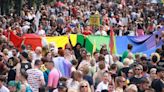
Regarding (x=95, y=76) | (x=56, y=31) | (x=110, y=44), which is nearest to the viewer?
(x=95, y=76)

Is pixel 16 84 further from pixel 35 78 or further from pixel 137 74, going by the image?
pixel 137 74

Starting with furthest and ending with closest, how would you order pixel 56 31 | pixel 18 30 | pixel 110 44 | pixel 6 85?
pixel 56 31
pixel 18 30
pixel 110 44
pixel 6 85

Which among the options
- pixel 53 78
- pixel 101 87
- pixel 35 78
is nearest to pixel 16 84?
pixel 35 78

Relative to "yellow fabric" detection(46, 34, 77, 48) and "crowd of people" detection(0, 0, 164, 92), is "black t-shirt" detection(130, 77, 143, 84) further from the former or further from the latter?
"yellow fabric" detection(46, 34, 77, 48)

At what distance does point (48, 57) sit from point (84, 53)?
1.22 meters

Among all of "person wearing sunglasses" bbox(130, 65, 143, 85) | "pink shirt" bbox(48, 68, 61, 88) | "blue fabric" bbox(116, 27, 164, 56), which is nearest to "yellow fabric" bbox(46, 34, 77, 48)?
"blue fabric" bbox(116, 27, 164, 56)

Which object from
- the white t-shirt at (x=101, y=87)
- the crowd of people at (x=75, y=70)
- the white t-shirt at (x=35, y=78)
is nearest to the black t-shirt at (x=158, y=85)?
the crowd of people at (x=75, y=70)

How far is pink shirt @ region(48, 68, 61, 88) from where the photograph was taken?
1418cm

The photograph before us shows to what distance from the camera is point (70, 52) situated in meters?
16.9

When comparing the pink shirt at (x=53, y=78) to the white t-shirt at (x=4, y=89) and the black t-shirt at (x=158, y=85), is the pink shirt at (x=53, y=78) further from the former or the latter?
the black t-shirt at (x=158, y=85)

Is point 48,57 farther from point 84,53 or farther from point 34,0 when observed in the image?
point 34,0

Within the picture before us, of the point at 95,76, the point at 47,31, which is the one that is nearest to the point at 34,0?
the point at 47,31

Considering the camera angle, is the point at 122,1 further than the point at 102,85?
Yes

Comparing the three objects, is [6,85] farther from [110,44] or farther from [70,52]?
[110,44]
